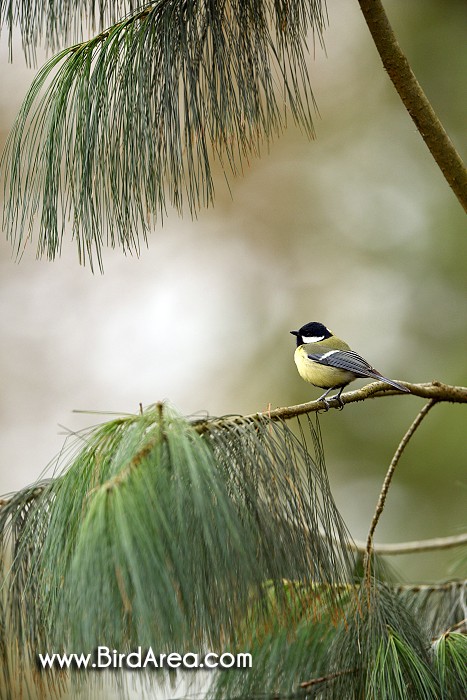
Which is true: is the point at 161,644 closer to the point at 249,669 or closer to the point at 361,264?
the point at 249,669

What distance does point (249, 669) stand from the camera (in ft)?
4.33

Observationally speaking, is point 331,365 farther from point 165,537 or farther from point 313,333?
point 165,537

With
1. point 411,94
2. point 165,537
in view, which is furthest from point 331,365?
point 165,537

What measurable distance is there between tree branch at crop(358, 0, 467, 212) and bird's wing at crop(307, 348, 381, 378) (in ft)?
2.09

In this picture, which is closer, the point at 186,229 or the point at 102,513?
the point at 102,513

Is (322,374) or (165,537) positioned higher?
(322,374)

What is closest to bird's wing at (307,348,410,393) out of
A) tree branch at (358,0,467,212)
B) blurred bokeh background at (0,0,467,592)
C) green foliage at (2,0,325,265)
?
tree branch at (358,0,467,212)

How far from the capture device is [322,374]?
195 cm

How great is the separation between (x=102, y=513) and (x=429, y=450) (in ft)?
12.0

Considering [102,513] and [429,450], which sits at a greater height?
[429,450]

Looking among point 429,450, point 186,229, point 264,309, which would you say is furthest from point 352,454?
point 186,229

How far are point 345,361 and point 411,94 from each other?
2.64 ft

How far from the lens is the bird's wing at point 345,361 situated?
187cm

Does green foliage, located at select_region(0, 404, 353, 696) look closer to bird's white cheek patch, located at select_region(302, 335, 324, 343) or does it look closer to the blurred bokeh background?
bird's white cheek patch, located at select_region(302, 335, 324, 343)
